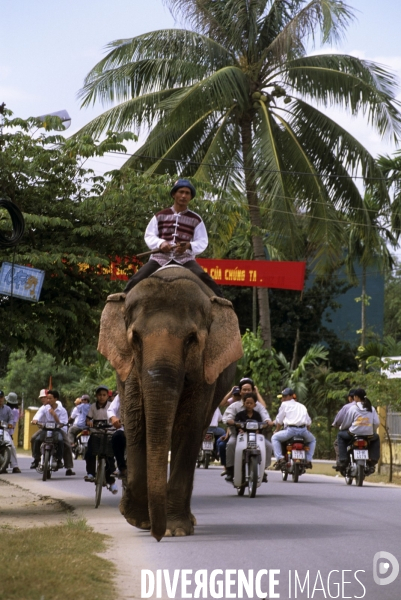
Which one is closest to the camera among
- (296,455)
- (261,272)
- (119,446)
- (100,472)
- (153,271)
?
(153,271)

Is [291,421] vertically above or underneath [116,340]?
underneath

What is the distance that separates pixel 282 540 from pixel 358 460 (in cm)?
963

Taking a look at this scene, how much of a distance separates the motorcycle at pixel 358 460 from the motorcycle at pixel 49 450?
5902mm

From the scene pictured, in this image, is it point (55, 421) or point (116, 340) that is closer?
point (116, 340)

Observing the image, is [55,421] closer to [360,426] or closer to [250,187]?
[360,426]

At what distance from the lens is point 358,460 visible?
19.9 metres

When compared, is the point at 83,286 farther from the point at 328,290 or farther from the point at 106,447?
the point at 328,290

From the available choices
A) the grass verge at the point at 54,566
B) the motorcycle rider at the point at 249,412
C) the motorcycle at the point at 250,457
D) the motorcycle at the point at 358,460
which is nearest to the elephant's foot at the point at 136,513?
the grass verge at the point at 54,566

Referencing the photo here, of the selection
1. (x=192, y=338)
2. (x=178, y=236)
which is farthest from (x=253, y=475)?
(x=192, y=338)

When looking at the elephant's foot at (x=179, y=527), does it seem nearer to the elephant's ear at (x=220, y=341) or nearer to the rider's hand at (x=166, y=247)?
the elephant's ear at (x=220, y=341)

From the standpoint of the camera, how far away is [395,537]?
1077 centimetres

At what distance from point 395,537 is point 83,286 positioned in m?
6.32

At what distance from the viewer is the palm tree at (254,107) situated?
987 inches

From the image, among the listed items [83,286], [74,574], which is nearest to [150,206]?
[83,286]
